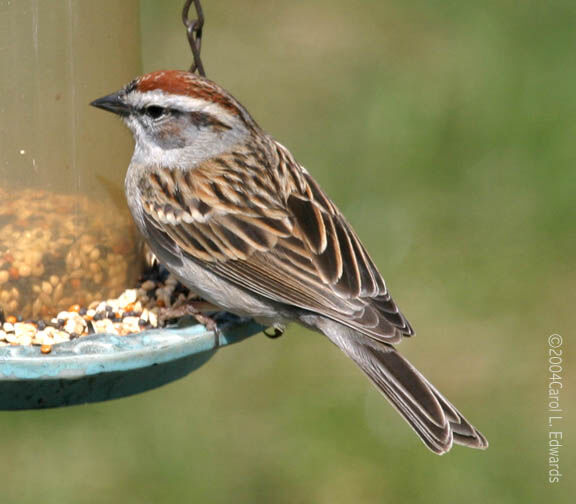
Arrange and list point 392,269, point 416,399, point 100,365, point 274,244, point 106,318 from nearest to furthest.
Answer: point 100,365
point 416,399
point 274,244
point 106,318
point 392,269

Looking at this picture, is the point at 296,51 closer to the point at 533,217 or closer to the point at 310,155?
the point at 310,155

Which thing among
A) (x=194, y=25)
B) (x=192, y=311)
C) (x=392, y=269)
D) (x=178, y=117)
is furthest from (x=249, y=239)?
(x=392, y=269)

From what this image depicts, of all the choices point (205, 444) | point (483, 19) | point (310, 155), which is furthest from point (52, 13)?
point (483, 19)

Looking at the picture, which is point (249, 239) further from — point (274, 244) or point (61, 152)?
point (61, 152)

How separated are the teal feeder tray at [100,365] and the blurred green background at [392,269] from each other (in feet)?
5.56

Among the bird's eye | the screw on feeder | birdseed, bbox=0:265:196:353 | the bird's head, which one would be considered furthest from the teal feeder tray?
the screw on feeder

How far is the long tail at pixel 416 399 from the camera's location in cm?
407

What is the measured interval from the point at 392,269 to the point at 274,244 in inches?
108

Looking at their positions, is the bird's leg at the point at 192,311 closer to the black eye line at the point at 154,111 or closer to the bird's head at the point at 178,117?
the bird's head at the point at 178,117

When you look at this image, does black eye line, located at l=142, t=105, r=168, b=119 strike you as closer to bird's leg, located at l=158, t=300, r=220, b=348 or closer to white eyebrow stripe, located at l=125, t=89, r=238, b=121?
white eyebrow stripe, located at l=125, t=89, r=238, b=121

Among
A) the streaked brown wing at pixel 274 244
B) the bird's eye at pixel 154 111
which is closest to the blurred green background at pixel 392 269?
the streaked brown wing at pixel 274 244

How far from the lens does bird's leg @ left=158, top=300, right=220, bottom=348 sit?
4.17 metres

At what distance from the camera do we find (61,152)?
419cm

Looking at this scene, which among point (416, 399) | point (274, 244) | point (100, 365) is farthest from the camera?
point (274, 244)
